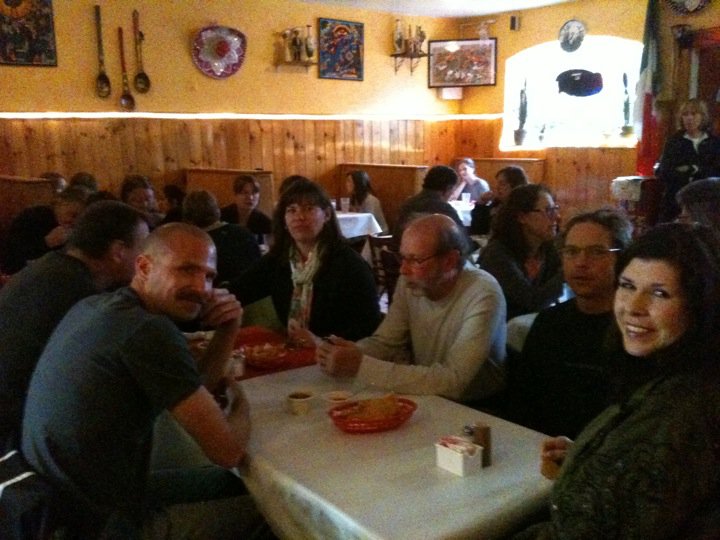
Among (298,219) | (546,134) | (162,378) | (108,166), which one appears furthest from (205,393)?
(546,134)

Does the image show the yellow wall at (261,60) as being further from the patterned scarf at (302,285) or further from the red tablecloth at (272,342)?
the red tablecloth at (272,342)

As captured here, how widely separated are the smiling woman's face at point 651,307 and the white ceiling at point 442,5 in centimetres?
732

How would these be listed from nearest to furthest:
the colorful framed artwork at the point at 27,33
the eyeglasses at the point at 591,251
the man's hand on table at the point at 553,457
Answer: the man's hand on table at the point at 553,457 → the eyeglasses at the point at 591,251 → the colorful framed artwork at the point at 27,33

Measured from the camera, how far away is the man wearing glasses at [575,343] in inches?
82.9

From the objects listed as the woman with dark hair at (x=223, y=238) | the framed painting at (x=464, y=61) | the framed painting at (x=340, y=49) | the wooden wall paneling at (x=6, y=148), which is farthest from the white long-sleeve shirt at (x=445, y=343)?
the framed painting at (x=464, y=61)

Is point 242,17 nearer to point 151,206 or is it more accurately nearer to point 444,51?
point 444,51

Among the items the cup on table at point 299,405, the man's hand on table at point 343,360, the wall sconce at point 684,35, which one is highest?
the wall sconce at point 684,35

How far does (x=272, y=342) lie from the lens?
2818 mm

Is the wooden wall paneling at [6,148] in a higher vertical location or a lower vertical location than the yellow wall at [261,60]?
→ lower

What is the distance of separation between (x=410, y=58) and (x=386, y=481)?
807cm

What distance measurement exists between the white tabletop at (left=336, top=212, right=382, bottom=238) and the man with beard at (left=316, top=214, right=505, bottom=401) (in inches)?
167

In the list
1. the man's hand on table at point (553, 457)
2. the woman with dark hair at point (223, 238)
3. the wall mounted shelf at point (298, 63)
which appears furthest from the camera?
the wall mounted shelf at point (298, 63)

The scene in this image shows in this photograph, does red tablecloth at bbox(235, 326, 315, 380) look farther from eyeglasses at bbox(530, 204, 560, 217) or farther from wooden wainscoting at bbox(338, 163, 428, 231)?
wooden wainscoting at bbox(338, 163, 428, 231)

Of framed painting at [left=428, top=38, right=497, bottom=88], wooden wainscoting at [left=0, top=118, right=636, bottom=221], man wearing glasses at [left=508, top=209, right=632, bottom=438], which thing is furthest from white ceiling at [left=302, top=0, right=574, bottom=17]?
man wearing glasses at [left=508, top=209, right=632, bottom=438]
